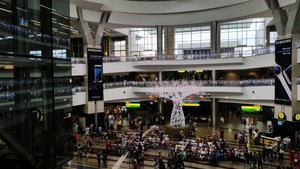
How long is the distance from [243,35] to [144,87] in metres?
16.2

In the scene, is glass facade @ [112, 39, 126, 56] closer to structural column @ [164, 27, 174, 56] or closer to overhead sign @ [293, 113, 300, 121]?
structural column @ [164, 27, 174, 56]

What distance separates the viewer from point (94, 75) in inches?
945

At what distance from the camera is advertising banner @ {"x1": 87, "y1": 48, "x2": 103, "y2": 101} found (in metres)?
23.7

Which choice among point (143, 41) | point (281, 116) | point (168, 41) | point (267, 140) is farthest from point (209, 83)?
point (143, 41)

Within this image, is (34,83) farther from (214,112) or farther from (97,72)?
(214,112)

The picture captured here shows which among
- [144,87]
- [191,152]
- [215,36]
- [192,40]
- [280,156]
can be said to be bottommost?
[191,152]

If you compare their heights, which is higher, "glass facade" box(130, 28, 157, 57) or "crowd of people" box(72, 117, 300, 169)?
"glass facade" box(130, 28, 157, 57)

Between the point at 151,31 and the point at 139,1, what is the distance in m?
11.0

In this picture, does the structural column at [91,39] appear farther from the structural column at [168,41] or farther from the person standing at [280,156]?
the person standing at [280,156]

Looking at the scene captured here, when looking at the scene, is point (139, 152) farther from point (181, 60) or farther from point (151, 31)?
point (151, 31)

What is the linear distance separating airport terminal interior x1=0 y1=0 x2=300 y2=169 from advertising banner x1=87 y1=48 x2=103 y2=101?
3.8 inches

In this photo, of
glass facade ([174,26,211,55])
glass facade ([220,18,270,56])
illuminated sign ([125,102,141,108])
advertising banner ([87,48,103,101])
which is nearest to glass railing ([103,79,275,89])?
advertising banner ([87,48,103,101])

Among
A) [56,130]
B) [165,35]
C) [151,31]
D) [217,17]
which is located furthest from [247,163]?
[151,31]

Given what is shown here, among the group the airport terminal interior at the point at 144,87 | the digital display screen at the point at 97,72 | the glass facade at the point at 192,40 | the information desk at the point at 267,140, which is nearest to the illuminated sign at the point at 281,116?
the airport terminal interior at the point at 144,87
